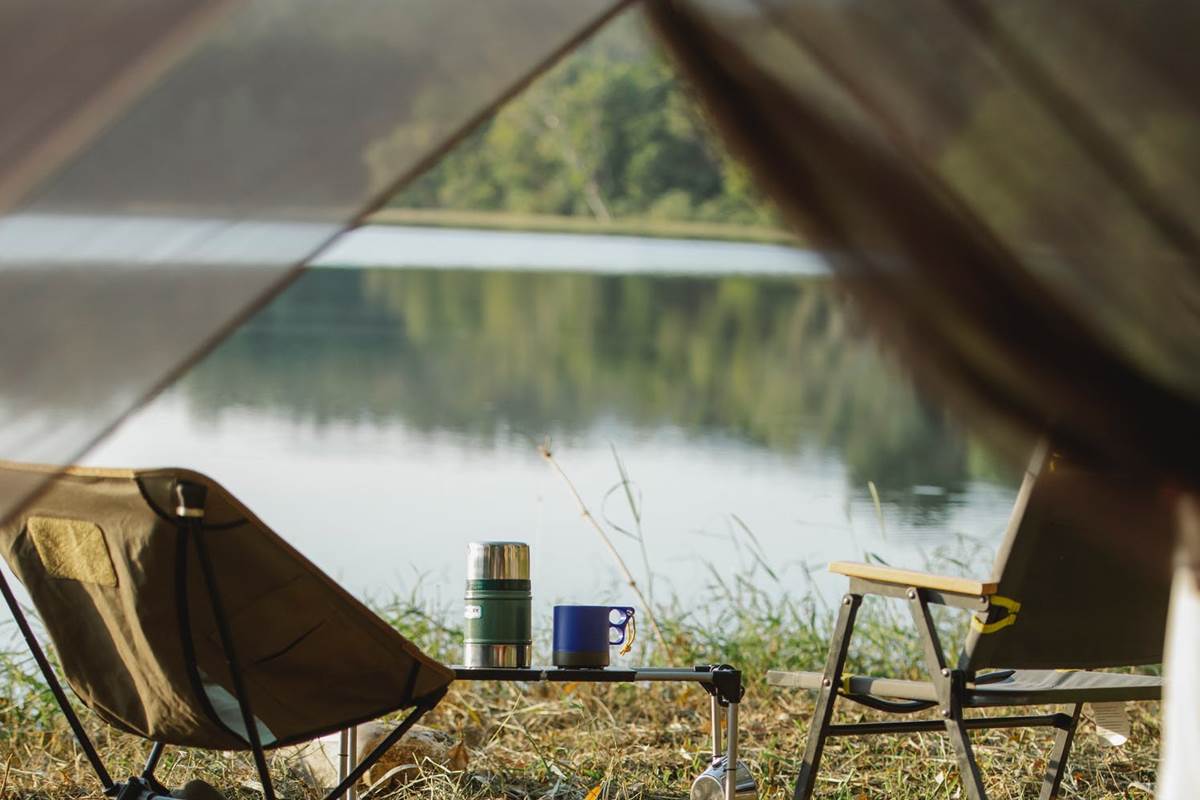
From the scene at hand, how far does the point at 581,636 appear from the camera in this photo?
8.09ft

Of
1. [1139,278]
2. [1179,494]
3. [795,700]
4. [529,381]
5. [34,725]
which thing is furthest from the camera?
[529,381]

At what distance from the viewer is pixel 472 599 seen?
249 cm

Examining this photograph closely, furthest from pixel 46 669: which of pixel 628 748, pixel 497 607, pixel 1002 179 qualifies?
pixel 1002 179

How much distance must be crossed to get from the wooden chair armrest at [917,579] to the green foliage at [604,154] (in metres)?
0.65

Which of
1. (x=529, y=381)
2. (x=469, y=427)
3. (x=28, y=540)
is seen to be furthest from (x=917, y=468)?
(x=28, y=540)

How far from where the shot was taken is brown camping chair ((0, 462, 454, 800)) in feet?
6.60

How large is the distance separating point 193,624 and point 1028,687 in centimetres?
135

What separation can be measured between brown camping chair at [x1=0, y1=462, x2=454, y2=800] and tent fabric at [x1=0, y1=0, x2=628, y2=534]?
679 mm

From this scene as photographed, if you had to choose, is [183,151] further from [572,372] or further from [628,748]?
[572,372]

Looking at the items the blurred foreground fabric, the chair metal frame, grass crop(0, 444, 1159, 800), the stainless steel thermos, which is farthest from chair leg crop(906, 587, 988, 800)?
the blurred foreground fabric

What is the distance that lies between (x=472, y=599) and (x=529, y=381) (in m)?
9.28

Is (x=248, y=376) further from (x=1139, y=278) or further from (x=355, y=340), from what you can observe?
(x=1139, y=278)

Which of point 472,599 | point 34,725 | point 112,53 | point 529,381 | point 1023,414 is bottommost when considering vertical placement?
point 34,725

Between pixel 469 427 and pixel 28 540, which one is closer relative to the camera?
pixel 28 540
